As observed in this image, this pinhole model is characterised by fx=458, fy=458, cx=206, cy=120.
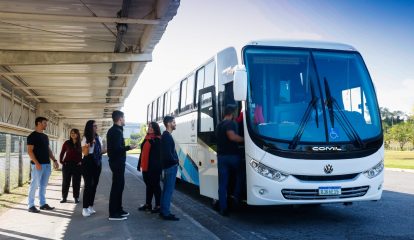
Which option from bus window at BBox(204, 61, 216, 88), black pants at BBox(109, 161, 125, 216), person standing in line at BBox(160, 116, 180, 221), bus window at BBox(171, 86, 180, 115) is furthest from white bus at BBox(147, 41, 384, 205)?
bus window at BBox(171, 86, 180, 115)

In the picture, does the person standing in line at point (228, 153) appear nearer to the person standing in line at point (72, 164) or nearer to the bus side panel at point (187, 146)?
the bus side panel at point (187, 146)

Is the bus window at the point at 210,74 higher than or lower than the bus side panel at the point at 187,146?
higher

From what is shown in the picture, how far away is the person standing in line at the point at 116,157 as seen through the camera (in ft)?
26.3

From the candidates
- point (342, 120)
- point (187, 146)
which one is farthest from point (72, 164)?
point (342, 120)

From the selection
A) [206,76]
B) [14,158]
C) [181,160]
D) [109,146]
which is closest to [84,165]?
[109,146]

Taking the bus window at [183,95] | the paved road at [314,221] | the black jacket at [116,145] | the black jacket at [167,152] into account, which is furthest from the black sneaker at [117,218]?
the bus window at [183,95]

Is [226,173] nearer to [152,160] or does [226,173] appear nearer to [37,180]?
[152,160]

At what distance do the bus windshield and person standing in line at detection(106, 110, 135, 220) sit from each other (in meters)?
2.29

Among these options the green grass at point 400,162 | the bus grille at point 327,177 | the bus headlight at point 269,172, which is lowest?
the green grass at point 400,162

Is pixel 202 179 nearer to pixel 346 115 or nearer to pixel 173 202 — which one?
pixel 173 202

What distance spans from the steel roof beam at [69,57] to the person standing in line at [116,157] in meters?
5.95

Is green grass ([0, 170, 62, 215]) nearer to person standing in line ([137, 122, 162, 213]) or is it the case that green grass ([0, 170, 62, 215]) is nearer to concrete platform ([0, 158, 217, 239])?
concrete platform ([0, 158, 217, 239])

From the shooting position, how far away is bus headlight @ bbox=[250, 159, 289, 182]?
24.0 feet

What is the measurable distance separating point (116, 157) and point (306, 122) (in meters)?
3.32
